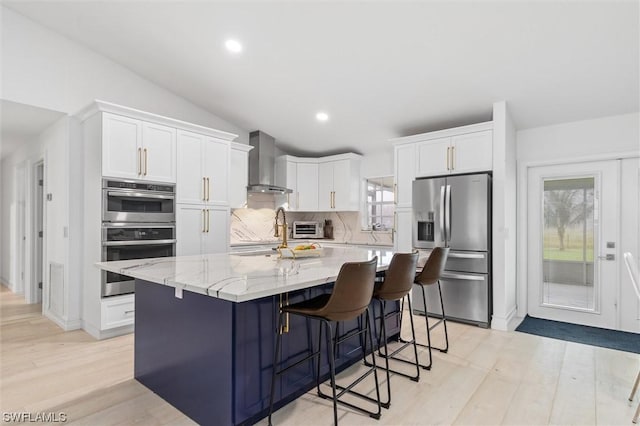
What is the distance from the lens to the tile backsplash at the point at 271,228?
5625mm

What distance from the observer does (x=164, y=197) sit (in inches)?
153

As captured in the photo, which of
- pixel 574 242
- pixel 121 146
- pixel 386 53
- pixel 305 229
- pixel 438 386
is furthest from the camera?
pixel 305 229

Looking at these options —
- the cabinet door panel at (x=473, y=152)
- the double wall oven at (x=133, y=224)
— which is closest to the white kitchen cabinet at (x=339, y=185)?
the cabinet door panel at (x=473, y=152)

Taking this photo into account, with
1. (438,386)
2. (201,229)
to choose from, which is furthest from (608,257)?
(201,229)

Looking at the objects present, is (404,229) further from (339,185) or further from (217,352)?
(217,352)

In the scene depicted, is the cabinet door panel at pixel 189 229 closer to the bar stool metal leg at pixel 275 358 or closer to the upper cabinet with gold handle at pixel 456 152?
the bar stool metal leg at pixel 275 358

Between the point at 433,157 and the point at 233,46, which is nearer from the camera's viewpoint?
the point at 233,46

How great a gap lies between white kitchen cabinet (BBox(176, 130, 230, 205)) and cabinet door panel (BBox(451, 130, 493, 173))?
294cm

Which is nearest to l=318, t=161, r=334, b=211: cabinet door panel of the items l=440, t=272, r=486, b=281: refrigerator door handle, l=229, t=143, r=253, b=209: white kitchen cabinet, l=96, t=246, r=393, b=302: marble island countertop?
l=229, t=143, r=253, b=209: white kitchen cabinet

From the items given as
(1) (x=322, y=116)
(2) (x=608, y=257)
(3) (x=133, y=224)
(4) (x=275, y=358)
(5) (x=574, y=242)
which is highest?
(1) (x=322, y=116)

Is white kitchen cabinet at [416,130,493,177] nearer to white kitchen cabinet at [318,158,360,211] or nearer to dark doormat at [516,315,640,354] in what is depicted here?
white kitchen cabinet at [318,158,360,211]

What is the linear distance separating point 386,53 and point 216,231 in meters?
2.90

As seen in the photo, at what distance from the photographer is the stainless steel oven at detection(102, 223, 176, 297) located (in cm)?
347

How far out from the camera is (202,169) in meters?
4.32
